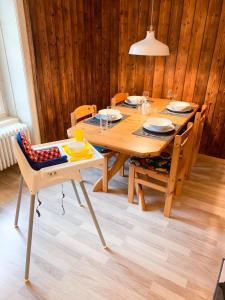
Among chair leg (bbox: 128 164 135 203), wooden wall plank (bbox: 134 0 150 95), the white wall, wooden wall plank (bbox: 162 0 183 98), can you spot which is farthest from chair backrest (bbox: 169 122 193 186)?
the white wall

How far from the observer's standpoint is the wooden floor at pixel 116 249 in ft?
4.88

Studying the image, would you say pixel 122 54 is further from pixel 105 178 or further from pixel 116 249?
pixel 116 249

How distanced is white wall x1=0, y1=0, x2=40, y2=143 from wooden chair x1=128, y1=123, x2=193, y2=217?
4.16ft

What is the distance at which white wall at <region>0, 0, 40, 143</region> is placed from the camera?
2.17 meters

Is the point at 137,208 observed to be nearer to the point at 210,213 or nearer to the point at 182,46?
the point at 210,213

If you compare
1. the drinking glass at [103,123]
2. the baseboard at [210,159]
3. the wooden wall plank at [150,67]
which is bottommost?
the baseboard at [210,159]

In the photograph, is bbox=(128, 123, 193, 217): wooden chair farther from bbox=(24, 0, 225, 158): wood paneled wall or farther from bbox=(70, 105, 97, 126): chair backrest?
bbox=(24, 0, 225, 158): wood paneled wall

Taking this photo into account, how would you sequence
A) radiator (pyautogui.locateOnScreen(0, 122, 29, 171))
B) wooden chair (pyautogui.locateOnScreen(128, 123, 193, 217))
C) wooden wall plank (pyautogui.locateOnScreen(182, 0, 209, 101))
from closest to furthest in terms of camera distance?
wooden chair (pyautogui.locateOnScreen(128, 123, 193, 217))
radiator (pyautogui.locateOnScreen(0, 122, 29, 171))
wooden wall plank (pyautogui.locateOnScreen(182, 0, 209, 101))

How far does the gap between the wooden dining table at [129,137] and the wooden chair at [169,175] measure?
0.33ft

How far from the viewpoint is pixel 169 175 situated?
6.34 feet

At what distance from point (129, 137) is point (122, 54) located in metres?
1.78

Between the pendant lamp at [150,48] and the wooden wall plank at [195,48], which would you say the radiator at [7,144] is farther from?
the wooden wall plank at [195,48]

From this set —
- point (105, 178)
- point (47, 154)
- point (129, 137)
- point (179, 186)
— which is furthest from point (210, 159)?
point (47, 154)

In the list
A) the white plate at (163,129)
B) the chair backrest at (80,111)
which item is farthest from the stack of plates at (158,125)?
the chair backrest at (80,111)
